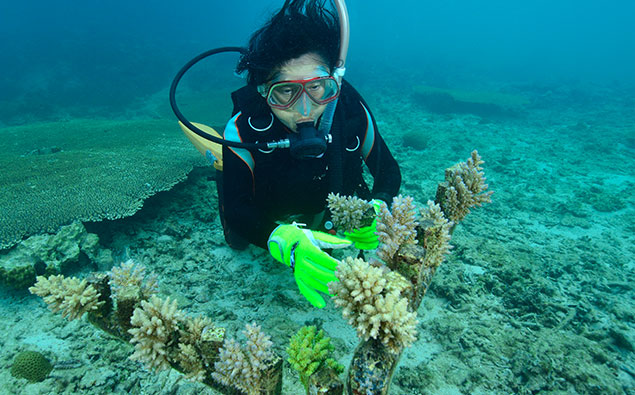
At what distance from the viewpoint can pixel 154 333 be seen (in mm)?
1505

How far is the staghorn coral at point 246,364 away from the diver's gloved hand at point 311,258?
0.47 metres

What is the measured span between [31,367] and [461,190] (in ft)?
12.2

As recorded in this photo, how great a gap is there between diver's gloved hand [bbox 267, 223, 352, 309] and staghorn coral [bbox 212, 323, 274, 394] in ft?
1.56

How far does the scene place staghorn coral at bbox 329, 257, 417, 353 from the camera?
1.17 meters

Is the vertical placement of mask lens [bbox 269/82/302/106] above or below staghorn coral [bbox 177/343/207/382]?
above

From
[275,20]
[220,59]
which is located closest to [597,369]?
[275,20]

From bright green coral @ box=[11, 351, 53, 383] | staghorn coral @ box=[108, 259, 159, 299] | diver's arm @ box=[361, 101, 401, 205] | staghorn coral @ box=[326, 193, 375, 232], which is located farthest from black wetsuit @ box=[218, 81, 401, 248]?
bright green coral @ box=[11, 351, 53, 383]

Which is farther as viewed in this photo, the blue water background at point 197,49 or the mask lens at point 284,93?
the blue water background at point 197,49

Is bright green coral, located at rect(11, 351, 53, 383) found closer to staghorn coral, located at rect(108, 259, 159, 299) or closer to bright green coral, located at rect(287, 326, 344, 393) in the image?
staghorn coral, located at rect(108, 259, 159, 299)

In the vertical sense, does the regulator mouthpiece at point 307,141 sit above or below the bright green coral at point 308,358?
above

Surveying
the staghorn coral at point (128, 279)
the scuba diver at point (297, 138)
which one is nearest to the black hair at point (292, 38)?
the scuba diver at point (297, 138)

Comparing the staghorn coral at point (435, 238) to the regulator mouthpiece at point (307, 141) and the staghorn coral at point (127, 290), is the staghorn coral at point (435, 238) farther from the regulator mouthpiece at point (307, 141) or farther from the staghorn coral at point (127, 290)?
the staghorn coral at point (127, 290)

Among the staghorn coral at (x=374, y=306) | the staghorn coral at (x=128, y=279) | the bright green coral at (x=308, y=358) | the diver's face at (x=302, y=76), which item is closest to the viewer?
the staghorn coral at (x=374, y=306)

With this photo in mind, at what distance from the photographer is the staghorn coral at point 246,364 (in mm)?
1447
